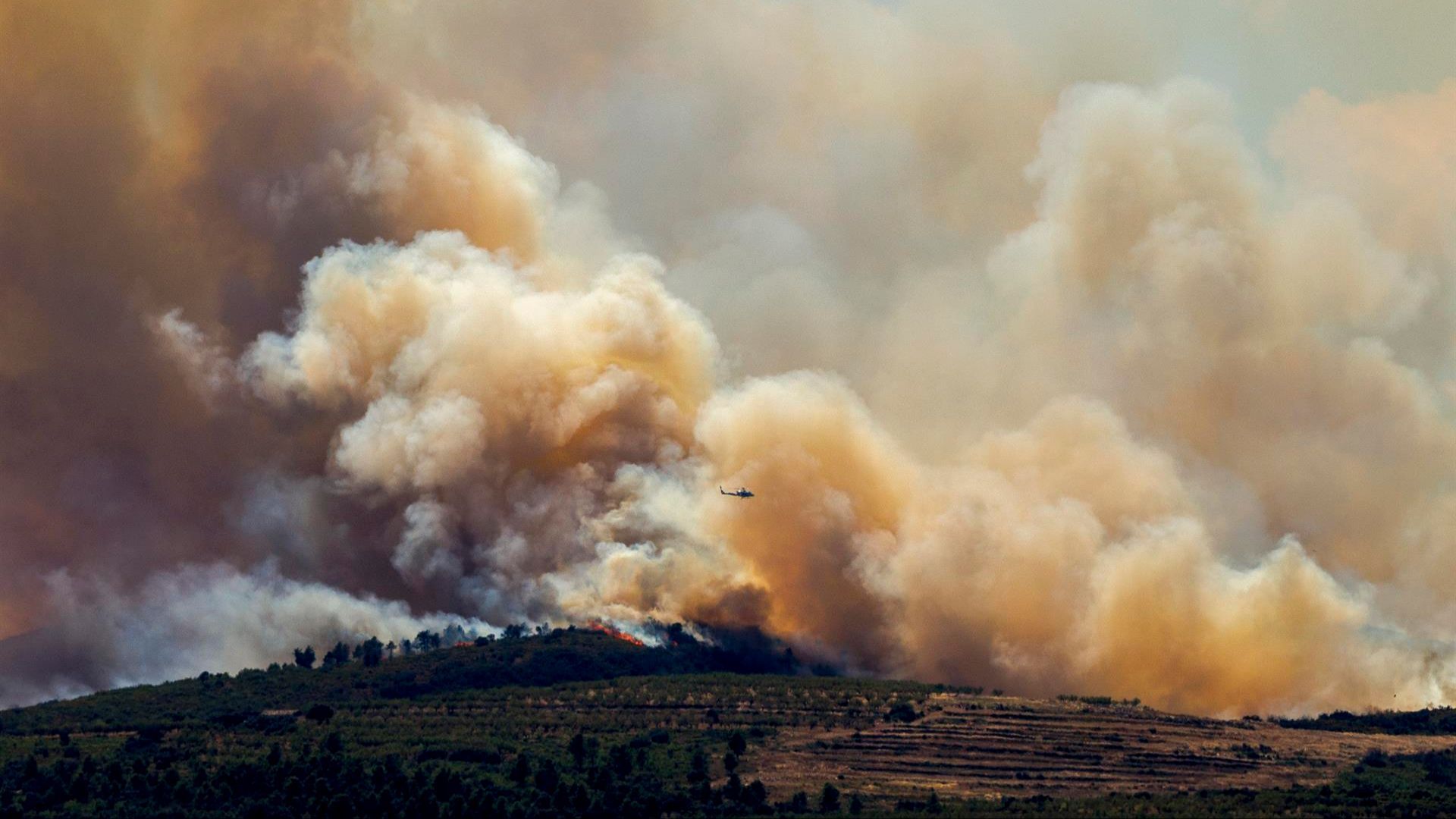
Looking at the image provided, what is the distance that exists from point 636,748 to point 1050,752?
79.7 feet

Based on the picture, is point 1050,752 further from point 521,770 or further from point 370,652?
point 370,652

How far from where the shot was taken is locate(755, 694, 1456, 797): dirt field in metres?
130

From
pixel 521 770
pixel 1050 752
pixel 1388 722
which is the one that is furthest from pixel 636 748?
pixel 1388 722

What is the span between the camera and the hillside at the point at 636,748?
12544 centimetres

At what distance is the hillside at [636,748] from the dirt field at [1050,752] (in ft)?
0.65

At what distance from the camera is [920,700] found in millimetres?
145750

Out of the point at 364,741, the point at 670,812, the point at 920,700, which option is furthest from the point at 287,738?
the point at 920,700

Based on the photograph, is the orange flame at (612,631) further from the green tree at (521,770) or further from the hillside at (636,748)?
the green tree at (521,770)

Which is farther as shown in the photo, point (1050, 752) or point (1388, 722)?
point (1388, 722)

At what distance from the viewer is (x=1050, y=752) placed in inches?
5330

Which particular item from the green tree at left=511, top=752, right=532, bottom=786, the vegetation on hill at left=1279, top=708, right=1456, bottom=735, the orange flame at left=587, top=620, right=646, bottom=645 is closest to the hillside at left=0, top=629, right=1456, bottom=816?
the green tree at left=511, top=752, right=532, bottom=786

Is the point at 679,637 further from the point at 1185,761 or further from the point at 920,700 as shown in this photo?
the point at 1185,761

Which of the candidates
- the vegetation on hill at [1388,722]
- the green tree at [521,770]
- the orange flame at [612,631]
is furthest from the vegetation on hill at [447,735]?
the vegetation on hill at [1388,722]

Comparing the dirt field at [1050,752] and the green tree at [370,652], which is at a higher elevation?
the green tree at [370,652]
